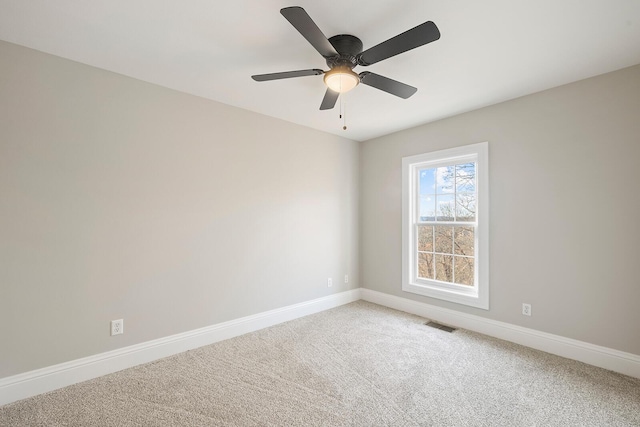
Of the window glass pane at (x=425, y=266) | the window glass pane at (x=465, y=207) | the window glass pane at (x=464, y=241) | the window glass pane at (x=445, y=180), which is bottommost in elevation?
the window glass pane at (x=425, y=266)

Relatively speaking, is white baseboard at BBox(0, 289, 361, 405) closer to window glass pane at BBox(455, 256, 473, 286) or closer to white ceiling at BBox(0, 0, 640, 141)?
window glass pane at BBox(455, 256, 473, 286)

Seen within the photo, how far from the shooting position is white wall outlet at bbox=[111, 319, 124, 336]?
2484 mm

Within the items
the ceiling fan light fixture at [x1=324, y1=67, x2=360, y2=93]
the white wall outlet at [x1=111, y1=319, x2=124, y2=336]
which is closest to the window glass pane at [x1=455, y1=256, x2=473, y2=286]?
the ceiling fan light fixture at [x1=324, y1=67, x2=360, y2=93]

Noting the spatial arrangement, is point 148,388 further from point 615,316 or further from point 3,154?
point 615,316

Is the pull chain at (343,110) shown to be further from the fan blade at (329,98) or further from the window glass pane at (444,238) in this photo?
the window glass pane at (444,238)

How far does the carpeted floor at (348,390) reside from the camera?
1.89 meters

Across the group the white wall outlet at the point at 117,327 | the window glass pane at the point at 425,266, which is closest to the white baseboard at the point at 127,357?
the white wall outlet at the point at 117,327

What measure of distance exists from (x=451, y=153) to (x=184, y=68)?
2991 mm

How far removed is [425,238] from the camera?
13.0 feet

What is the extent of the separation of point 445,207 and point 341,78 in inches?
96.1

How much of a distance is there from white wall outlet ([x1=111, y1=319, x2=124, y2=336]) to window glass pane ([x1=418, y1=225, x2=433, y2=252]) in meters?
3.46

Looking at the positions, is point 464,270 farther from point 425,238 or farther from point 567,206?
point 567,206

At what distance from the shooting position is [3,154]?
6.81ft

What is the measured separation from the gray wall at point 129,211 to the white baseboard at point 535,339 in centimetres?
158
